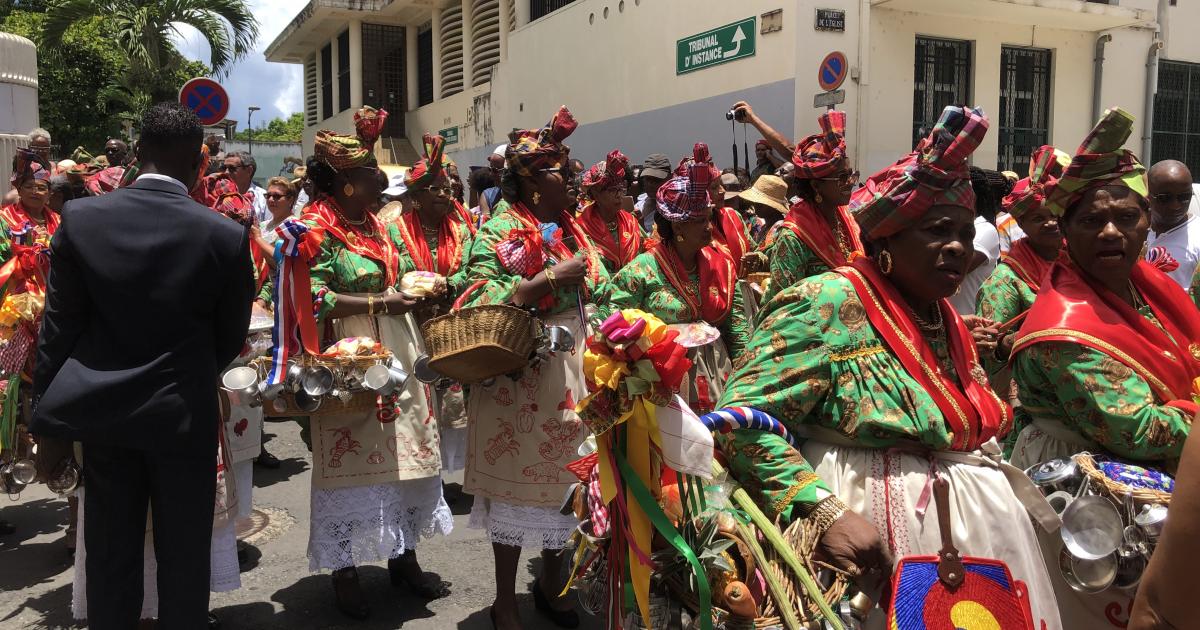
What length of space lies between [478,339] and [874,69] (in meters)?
11.5

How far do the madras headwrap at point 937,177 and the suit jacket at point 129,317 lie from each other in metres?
2.37

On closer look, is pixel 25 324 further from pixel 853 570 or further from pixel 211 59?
pixel 211 59

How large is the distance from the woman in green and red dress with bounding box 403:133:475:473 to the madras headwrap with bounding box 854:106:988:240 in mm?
3391

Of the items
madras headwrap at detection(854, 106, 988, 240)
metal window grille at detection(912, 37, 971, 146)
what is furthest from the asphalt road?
metal window grille at detection(912, 37, 971, 146)

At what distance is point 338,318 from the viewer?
4.58 meters

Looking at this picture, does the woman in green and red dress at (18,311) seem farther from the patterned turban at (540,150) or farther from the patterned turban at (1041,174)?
the patterned turban at (1041,174)

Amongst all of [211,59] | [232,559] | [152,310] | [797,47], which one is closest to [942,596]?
[152,310]

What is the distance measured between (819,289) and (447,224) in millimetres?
4496

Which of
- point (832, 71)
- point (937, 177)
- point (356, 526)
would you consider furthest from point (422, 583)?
point (832, 71)

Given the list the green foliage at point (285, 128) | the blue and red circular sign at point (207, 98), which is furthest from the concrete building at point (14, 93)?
the green foliage at point (285, 128)

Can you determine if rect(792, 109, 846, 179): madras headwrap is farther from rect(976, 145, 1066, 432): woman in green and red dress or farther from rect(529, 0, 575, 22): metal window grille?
rect(529, 0, 575, 22): metal window grille

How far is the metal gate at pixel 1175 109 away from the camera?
16.2m

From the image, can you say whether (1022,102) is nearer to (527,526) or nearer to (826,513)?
(527,526)

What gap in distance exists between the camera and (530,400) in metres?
4.47
